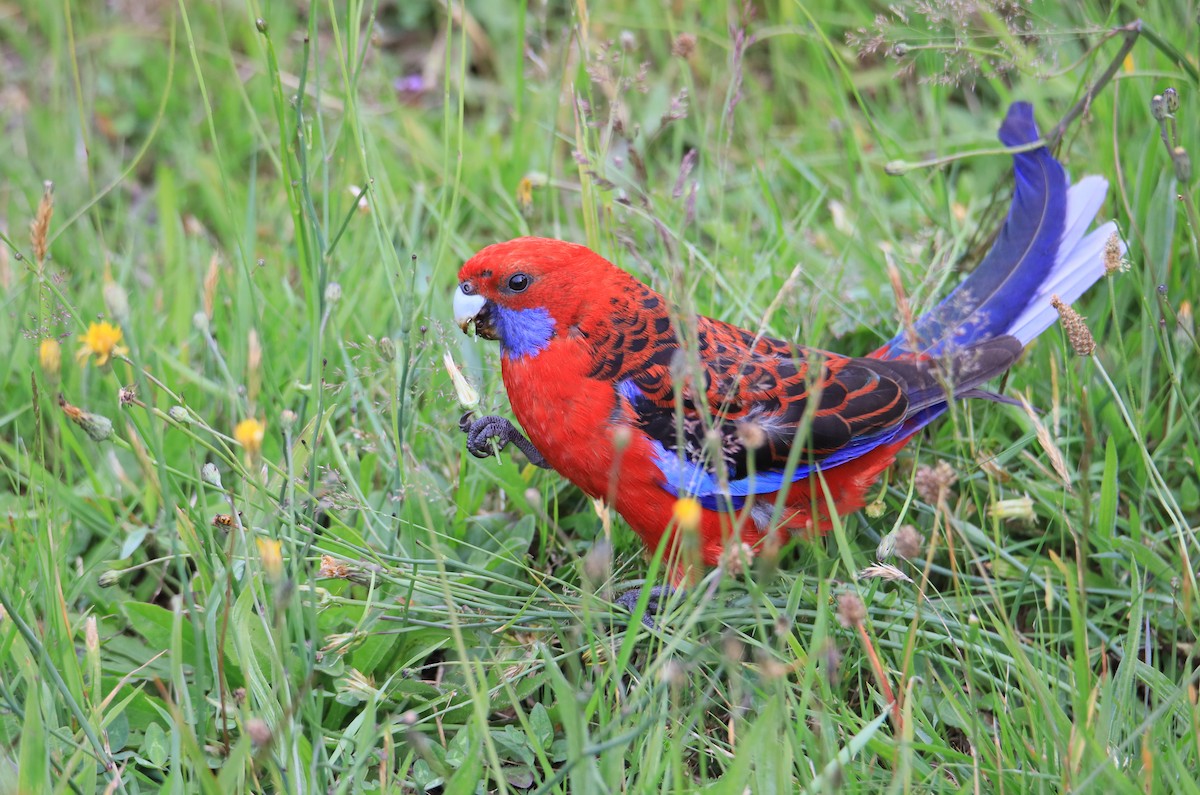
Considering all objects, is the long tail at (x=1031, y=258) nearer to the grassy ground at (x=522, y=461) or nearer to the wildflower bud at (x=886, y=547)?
the grassy ground at (x=522, y=461)

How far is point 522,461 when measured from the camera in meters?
3.26

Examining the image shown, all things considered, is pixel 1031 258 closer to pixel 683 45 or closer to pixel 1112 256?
pixel 1112 256

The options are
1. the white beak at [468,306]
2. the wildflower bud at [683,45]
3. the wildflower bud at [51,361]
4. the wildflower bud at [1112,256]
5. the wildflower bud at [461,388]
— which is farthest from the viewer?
the wildflower bud at [683,45]

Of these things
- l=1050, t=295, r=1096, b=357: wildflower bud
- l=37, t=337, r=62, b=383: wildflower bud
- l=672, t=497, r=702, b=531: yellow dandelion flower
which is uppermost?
l=37, t=337, r=62, b=383: wildflower bud

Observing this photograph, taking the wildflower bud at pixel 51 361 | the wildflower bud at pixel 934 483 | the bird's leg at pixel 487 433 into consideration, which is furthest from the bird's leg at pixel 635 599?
the wildflower bud at pixel 51 361

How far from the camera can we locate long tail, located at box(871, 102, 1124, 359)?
3.07 metres

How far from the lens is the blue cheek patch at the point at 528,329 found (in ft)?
8.86

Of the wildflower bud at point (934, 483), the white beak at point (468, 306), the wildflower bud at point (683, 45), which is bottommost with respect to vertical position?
the white beak at point (468, 306)

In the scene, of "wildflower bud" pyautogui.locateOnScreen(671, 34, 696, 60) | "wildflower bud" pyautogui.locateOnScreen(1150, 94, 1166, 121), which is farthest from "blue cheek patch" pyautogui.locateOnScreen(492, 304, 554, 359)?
"wildflower bud" pyautogui.locateOnScreen(1150, 94, 1166, 121)

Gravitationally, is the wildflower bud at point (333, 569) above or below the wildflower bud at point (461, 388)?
below

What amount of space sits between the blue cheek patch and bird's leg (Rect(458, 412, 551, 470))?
19 cm

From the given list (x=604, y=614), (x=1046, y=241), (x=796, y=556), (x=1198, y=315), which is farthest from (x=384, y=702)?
(x=1198, y=315)

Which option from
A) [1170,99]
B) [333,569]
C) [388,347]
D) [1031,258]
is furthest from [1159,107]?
[333,569]

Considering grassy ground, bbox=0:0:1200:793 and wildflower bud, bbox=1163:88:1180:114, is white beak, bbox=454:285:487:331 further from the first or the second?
wildflower bud, bbox=1163:88:1180:114
